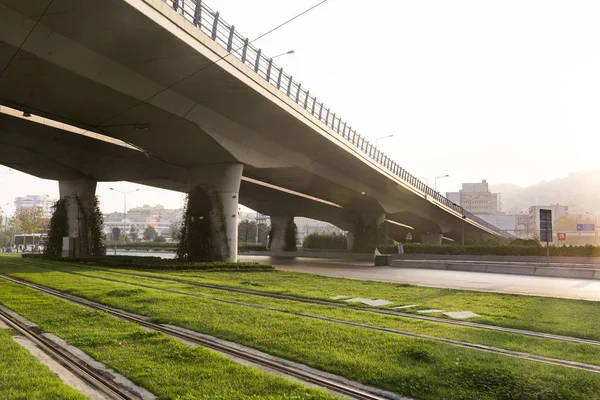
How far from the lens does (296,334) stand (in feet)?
29.1

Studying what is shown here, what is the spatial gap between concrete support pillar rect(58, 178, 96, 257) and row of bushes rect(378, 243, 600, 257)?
33.1 m

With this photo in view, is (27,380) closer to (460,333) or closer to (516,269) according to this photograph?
(460,333)

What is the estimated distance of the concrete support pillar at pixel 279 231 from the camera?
261ft

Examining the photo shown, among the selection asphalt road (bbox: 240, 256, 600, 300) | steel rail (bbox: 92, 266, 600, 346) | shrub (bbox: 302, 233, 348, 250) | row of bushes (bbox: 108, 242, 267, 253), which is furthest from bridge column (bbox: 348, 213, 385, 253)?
steel rail (bbox: 92, 266, 600, 346)

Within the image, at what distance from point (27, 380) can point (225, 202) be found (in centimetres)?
2798

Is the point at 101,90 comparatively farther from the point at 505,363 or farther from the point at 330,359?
the point at 505,363

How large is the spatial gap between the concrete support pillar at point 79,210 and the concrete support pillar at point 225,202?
15257 millimetres

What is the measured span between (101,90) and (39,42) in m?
4.47

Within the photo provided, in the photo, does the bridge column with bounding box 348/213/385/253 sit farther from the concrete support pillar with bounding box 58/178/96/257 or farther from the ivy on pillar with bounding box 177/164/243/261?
the ivy on pillar with bounding box 177/164/243/261

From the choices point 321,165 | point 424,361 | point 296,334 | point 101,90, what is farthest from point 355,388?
point 321,165

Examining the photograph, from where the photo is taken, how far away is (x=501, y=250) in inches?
2149

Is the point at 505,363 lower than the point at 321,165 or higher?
lower

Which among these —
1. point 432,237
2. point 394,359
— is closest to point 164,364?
point 394,359

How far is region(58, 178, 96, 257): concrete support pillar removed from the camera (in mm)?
42969
